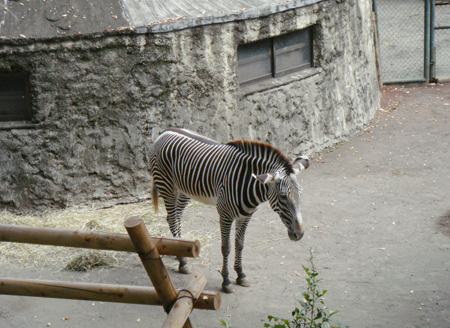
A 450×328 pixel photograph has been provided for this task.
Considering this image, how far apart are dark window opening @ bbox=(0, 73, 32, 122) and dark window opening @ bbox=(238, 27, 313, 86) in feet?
10.2

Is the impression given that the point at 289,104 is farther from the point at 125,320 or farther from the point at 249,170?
the point at 125,320

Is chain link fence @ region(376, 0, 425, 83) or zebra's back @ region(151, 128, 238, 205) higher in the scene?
zebra's back @ region(151, 128, 238, 205)

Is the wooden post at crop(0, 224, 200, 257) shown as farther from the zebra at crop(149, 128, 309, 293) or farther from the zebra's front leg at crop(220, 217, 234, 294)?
the zebra's front leg at crop(220, 217, 234, 294)

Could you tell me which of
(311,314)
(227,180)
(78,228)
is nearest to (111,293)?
(311,314)

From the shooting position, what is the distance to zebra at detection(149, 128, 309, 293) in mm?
4449

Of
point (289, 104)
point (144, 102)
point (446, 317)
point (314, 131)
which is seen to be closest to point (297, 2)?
point (289, 104)

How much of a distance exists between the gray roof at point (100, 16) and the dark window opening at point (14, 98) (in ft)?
1.80

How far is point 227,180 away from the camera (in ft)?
16.0

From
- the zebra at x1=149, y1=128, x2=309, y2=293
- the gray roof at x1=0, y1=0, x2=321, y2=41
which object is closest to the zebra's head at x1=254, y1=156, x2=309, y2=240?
the zebra at x1=149, y1=128, x2=309, y2=293

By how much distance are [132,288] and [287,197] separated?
1.78m

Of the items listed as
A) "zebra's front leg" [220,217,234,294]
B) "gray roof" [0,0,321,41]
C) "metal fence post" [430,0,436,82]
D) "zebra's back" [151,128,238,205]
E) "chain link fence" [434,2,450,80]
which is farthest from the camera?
"chain link fence" [434,2,450,80]

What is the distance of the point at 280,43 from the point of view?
8.08 meters

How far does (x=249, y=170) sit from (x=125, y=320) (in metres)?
1.82

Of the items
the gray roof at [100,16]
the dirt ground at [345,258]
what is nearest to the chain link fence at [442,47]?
the dirt ground at [345,258]
